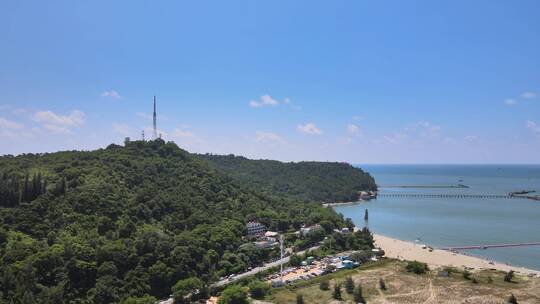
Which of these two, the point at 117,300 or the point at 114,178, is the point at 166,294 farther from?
the point at 114,178

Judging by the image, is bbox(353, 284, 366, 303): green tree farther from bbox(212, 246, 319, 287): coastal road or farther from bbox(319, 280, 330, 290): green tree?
bbox(212, 246, 319, 287): coastal road

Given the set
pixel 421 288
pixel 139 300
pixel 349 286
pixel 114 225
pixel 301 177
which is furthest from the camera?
pixel 301 177

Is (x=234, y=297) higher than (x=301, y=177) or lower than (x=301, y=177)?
lower

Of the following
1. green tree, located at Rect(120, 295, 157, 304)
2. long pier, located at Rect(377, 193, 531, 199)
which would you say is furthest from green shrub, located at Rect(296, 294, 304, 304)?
long pier, located at Rect(377, 193, 531, 199)

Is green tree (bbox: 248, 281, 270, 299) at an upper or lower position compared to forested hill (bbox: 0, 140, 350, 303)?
lower

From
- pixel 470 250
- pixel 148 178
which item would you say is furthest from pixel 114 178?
pixel 470 250

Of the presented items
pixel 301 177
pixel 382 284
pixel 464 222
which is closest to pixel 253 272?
pixel 382 284

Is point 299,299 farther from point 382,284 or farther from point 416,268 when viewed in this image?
point 416,268
